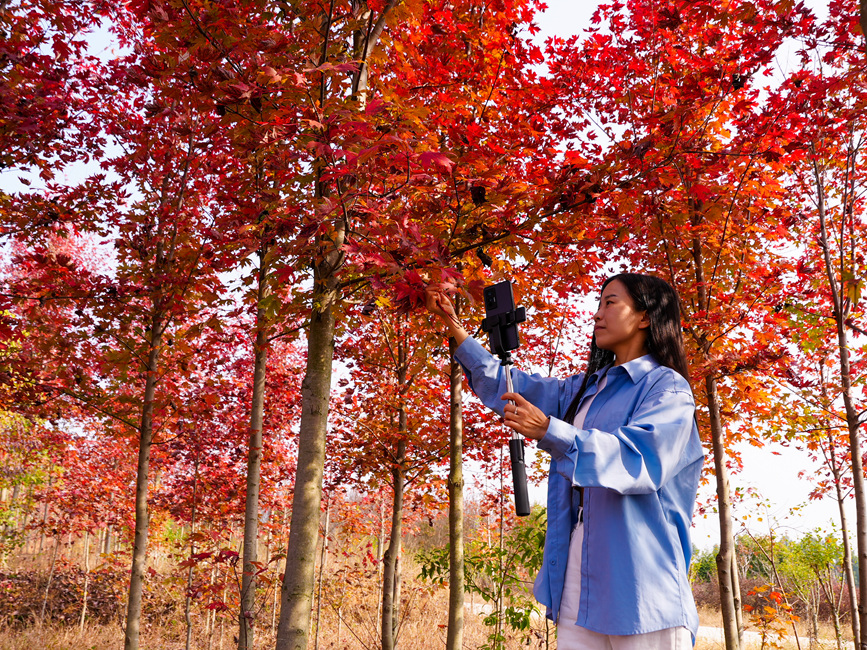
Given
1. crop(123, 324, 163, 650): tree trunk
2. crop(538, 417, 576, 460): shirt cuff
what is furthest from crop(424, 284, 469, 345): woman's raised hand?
crop(123, 324, 163, 650): tree trunk

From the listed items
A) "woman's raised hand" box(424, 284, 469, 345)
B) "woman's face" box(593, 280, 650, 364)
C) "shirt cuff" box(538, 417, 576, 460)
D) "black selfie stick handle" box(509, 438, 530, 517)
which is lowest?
"black selfie stick handle" box(509, 438, 530, 517)

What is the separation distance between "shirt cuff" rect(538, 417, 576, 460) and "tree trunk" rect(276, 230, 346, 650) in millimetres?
1349

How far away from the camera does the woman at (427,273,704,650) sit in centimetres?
158

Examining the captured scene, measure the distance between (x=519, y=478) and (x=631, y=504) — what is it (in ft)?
1.15

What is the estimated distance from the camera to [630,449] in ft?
5.26

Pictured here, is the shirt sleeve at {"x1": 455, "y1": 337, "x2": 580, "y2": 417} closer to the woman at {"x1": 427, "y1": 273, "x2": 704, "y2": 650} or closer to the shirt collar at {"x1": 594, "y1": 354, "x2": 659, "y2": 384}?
the woman at {"x1": 427, "y1": 273, "x2": 704, "y2": 650}

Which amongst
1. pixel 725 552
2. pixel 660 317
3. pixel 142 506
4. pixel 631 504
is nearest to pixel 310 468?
pixel 631 504

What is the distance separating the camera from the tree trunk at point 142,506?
15.2 ft

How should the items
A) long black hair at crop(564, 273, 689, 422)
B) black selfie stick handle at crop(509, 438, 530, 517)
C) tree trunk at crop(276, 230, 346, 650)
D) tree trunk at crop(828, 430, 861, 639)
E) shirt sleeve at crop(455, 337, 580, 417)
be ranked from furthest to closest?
tree trunk at crop(828, 430, 861, 639)
tree trunk at crop(276, 230, 346, 650)
shirt sleeve at crop(455, 337, 580, 417)
long black hair at crop(564, 273, 689, 422)
black selfie stick handle at crop(509, 438, 530, 517)

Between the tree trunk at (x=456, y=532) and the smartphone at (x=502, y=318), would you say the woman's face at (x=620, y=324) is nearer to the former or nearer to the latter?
the smartphone at (x=502, y=318)

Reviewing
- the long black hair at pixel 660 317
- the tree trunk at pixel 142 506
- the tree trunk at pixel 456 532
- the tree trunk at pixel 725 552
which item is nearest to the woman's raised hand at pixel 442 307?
the long black hair at pixel 660 317

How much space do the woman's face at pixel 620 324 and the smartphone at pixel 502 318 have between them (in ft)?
0.94

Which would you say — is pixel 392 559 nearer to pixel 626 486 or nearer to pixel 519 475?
pixel 519 475

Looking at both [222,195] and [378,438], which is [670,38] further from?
[378,438]
